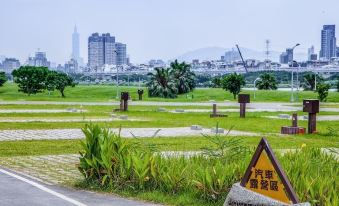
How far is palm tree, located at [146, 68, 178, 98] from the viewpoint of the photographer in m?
98.8

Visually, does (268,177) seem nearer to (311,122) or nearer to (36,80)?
(311,122)

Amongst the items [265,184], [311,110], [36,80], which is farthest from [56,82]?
[265,184]

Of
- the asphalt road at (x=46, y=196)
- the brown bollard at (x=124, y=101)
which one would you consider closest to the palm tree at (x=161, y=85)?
the brown bollard at (x=124, y=101)

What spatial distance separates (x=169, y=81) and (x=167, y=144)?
77.7 m

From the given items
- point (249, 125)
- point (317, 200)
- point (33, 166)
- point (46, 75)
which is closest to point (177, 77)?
point (46, 75)

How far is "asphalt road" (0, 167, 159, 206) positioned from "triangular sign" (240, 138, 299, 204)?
286 centimetres

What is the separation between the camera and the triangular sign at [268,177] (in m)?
8.55

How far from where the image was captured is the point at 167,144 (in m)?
22.6

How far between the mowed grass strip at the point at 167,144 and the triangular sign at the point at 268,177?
31.4ft

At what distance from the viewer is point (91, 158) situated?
1351cm

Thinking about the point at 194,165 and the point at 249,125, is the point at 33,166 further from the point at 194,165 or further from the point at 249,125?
the point at 249,125

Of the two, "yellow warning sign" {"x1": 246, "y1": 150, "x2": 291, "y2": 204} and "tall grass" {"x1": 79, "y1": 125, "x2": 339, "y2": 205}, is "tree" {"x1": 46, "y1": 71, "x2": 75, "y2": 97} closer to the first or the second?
"tall grass" {"x1": 79, "y1": 125, "x2": 339, "y2": 205}

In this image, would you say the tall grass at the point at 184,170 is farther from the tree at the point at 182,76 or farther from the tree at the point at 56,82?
the tree at the point at 182,76

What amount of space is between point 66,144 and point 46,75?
279 ft
